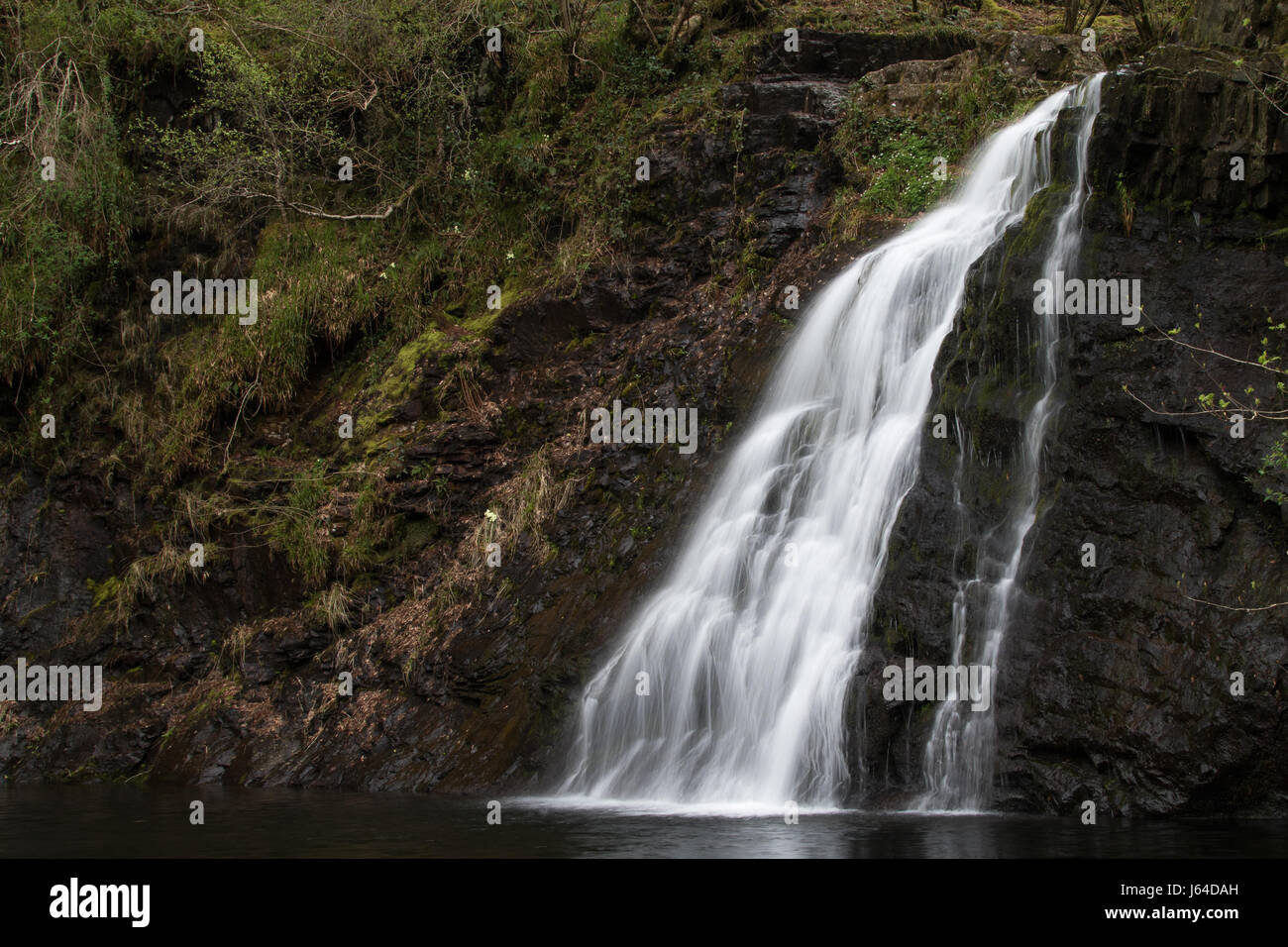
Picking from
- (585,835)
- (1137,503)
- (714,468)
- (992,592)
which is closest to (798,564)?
(992,592)

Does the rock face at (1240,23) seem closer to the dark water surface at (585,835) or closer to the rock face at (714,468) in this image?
the rock face at (714,468)

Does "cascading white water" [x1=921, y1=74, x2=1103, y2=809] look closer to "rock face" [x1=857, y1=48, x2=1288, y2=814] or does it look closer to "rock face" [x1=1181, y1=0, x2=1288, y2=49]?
"rock face" [x1=857, y1=48, x2=1288, y2=814]

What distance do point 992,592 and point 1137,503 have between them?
128 cm

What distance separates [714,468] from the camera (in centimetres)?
1222

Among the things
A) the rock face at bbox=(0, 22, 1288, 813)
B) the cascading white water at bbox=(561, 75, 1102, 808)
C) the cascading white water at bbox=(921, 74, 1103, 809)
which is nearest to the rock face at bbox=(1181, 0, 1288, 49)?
the rock face at bbox=(0, 22, 1288, 813)

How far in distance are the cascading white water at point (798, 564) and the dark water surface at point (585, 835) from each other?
90 cm

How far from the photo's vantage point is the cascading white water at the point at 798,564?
9148 millimetres

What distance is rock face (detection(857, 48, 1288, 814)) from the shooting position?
7703mm

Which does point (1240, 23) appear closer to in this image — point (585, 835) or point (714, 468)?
point (714, 468)

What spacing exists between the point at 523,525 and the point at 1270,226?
8.11 metres

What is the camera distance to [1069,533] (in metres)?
8.60

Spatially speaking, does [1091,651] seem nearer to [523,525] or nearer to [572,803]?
[572,803]

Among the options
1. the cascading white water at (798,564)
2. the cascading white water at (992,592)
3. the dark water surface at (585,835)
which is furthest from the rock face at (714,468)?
the dark water surface at (585,835)

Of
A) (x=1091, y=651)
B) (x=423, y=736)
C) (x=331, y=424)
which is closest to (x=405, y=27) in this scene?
(x=331, y=424)
